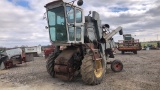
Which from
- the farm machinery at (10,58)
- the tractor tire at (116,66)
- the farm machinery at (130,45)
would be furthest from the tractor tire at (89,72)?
the farm machinery at (130,45)

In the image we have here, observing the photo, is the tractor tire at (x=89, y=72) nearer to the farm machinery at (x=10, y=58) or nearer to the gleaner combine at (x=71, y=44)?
the gleaner combine at (x=71, y=44)

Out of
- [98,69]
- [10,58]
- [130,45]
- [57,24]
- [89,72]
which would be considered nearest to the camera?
[89,72]

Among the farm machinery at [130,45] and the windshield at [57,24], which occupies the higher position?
the windshield at [57,24]

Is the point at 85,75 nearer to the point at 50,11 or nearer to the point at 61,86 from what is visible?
the point at 61,86

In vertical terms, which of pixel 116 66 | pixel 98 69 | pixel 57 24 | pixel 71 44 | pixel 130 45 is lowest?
pixel 116 66

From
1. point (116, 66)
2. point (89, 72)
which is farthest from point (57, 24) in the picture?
point (116, 66)

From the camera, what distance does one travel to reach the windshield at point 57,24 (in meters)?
8.57

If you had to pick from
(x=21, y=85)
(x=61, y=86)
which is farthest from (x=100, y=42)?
(x=21, y=85)

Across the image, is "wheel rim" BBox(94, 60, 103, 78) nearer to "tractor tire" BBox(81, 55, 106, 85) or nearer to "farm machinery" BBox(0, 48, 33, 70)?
"tractor tire" BBox(81, 55, 106, 85)

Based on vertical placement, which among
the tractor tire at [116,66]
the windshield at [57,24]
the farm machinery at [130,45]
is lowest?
the tractor tire at [116,66]

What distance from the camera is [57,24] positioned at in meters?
8.87

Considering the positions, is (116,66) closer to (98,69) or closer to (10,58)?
(98,69)

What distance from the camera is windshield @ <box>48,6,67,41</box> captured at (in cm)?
857

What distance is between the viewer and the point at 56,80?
9438 mm
